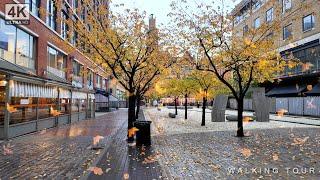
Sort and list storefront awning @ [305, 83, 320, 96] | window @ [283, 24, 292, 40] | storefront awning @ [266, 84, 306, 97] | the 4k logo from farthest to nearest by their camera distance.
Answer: window @ [283, 24, 292, 40] → storefront awning @ [266, 84, 306, 97] → storefront awning @ [305, 83, 320, 96] → the 4k logo

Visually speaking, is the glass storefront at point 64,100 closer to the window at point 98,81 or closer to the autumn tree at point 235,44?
the autumn tree at point 235,44

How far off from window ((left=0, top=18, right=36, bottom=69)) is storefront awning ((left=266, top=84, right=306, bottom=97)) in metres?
30.6

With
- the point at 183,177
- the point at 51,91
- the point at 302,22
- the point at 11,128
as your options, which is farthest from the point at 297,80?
the point at 183,177

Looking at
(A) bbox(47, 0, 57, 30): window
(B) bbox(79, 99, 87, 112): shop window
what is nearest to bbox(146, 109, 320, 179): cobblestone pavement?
(A) bbox(47, 0, 57, 30): window

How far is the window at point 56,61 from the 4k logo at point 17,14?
5997mm

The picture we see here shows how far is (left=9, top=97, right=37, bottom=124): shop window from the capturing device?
18.5 metres

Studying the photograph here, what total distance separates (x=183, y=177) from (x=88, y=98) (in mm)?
31171

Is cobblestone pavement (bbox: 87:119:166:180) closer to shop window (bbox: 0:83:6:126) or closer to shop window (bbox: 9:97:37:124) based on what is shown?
shop window (bbox: 0:83:6:126)

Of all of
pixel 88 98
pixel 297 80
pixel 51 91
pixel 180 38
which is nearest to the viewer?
pixel 180 38

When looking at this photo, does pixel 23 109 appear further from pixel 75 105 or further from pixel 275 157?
pixel 275 157

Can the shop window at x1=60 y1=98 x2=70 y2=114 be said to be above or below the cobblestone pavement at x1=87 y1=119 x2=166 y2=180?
above

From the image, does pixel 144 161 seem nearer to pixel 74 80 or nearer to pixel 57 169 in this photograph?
pixel 57 169

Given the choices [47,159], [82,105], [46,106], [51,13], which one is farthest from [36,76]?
[82,105]

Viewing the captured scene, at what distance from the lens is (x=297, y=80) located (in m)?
43.4
